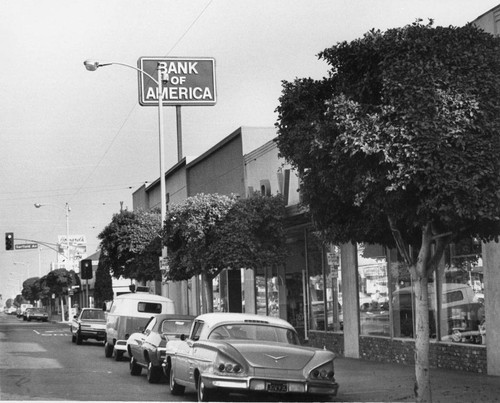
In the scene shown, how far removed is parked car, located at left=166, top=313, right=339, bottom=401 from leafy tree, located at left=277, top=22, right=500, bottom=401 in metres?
1.57

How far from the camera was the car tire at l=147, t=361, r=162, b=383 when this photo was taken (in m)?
19.4

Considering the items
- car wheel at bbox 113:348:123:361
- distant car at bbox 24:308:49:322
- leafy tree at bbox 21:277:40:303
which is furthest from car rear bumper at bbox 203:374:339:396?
leafy tree at bbox 21:277:40:303

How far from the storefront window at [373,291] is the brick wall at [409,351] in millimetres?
334

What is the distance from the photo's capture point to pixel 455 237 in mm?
14359

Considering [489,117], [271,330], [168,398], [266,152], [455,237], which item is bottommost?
[168,398]

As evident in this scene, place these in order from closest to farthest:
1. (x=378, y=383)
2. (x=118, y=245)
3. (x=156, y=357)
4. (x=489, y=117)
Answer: (x=489, y=117)
(x=378, y=383)
(x=156, y=357)
(x=118, y=245)

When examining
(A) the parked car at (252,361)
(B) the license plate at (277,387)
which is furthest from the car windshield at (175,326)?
(B) the license plate at (277,387)

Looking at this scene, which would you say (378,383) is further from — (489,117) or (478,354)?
(489,117)

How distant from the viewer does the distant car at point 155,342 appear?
63.1 ft

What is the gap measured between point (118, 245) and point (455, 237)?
31.5 meters

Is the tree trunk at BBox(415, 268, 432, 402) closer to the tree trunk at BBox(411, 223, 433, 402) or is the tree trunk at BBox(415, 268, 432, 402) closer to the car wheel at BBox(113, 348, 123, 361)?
the tree trunk at BBox(411, 223, 433, 402)

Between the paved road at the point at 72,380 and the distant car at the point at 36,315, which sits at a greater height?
the paved road at the point at 72,380

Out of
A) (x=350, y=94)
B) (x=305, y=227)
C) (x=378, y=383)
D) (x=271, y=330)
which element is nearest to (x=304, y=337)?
(x=305, y=227)

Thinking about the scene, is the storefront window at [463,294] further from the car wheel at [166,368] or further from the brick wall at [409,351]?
the car wheel at [166,368]
